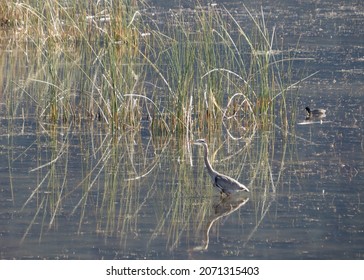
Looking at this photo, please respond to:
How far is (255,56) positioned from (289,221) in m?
2.70

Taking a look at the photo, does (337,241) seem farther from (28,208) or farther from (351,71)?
(351,71)

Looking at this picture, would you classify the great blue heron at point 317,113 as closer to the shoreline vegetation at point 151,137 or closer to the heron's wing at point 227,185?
the shoreline vegetation at point 151,137

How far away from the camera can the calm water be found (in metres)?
5.99

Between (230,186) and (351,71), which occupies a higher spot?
(351,71)

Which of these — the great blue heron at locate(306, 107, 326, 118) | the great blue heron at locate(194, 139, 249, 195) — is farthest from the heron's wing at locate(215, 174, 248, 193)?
the great blue heron at locate(306, 107, 326, 118)

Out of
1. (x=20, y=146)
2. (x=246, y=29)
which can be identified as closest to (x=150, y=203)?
(x=20, y=146)

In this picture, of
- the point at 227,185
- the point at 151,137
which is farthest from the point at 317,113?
the point at 227,185

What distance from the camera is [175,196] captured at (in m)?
6.99

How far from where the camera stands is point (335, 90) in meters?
11.1

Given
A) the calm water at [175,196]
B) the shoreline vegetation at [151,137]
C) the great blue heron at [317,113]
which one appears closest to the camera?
the calm water at [175,196]

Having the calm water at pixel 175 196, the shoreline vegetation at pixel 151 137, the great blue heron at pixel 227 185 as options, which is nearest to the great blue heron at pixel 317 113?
the calm water at pixel 175 196

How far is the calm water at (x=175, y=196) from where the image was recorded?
5992 mm

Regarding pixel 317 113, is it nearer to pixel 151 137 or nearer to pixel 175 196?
pixel 151 137

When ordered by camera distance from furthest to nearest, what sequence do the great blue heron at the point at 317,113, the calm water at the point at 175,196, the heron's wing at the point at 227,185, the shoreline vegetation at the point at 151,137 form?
the great blue heron at the point at 317,113
the heron's wing at the point at 227,185
the shoreline vegetation at the point at 151,137
the calm water at the point at 175,196
